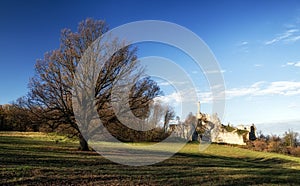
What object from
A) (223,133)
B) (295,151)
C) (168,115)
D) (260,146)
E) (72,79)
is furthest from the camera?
(223,133)

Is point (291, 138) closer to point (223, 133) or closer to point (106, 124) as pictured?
point (223, 133)

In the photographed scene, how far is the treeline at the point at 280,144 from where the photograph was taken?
234ft

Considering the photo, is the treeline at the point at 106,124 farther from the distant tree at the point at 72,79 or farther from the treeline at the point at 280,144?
the treeline at the point at 280,144

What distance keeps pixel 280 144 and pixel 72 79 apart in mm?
66727

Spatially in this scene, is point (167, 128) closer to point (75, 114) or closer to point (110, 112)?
point (110, 112)

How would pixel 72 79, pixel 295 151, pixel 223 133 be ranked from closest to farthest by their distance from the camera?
pixel 72 79 → pixel 295 151 → pixel 223 133

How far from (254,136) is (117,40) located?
72336 millimetres

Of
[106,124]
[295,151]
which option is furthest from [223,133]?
[106,124]

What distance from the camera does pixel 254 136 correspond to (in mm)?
87000

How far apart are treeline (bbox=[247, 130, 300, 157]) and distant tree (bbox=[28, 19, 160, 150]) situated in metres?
56.7

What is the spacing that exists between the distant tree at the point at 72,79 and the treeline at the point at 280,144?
186ft

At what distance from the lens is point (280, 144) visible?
2972 inches

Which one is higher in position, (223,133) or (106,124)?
(223,133)

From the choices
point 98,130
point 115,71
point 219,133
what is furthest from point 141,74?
point 219,133
